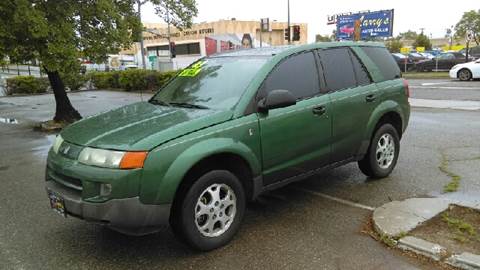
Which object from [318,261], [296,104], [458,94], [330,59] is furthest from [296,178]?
[458,94]

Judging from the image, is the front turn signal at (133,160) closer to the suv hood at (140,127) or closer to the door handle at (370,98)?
the suv hood at (140,127)

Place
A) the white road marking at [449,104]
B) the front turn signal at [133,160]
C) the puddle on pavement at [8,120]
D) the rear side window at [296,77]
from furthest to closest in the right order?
1. the puddle on pavement at [8,120]
2. the white road marking at [449,104]
3. the rear side window at [296,77]
4. the front turn signal at [133,160]

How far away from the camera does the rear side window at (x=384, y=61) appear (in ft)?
18.2

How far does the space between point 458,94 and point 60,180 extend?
15.8 m

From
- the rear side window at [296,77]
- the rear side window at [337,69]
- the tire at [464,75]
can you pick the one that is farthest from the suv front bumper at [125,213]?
the tire at [464,75]

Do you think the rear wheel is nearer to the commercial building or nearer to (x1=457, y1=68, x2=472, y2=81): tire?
(x1=457, y1=68, x2=472, y2=81): tire

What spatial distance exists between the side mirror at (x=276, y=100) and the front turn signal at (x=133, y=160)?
122cm

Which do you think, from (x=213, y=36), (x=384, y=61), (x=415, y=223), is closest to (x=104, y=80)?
(x=384, y=61)

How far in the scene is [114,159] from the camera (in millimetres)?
3344

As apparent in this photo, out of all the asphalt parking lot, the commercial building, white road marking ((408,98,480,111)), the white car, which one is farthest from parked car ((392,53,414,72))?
the commercial building

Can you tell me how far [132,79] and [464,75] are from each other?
17436 millimetres

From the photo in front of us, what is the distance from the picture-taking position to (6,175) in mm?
6695

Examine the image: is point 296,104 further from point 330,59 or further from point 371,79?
point 371,79

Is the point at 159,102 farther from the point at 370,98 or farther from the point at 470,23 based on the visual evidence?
the point at 470,23
